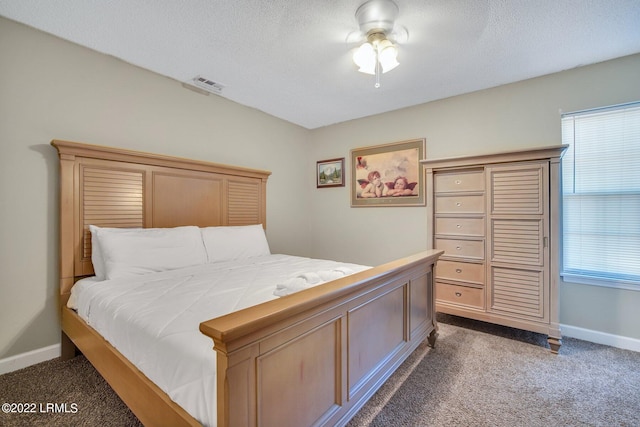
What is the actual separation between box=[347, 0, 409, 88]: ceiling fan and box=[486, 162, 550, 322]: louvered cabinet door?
1.35 m

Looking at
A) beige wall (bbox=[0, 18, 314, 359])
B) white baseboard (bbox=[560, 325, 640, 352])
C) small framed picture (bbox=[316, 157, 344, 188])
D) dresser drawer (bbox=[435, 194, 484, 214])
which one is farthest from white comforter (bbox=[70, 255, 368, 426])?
white baseboard (bbox=[560, 325, 640, 352])

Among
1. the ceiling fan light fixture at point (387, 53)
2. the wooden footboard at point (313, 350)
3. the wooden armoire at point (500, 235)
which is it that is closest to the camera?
the wooden footboard at point (313, 350)

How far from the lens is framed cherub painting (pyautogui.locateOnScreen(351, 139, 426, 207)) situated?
3340 mm

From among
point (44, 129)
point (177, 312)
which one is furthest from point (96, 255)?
point (177, 312)

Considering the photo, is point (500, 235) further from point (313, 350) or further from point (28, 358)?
point (28, 358)

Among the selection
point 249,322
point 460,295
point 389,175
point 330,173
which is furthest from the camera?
point 330,173

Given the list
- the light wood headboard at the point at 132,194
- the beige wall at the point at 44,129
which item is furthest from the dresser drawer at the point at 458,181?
the beige wall at the point at 44,129

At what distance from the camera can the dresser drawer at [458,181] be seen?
2.59 metres

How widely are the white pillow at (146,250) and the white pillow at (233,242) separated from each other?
0.38ft

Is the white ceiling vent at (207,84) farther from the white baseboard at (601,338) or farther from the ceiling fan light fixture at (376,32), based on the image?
the white baseboard at (601,338)

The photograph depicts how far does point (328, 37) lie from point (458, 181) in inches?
68.2

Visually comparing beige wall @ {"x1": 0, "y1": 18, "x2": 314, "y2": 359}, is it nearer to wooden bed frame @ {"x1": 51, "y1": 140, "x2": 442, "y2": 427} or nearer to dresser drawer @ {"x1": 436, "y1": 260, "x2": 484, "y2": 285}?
wooden bed frame @ {"x1": 51, "y1": 140, "x2": 442, "y2": 427}

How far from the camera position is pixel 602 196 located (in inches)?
96.7
